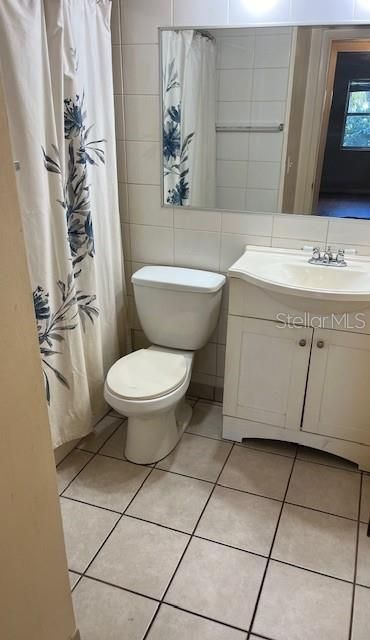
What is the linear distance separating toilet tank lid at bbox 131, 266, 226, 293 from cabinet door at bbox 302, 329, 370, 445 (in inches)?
20.6

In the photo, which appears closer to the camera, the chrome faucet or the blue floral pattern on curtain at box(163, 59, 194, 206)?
the chrome faucet

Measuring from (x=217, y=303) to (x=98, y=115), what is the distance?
965 mm

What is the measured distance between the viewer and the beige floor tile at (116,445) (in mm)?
2197

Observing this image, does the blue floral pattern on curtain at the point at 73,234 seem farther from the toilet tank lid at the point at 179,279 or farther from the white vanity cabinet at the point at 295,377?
the white vanity cabinet at the point at 295,377

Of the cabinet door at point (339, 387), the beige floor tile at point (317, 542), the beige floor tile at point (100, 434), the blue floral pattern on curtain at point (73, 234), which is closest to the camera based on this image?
the beige floor tile at point (317, 542)

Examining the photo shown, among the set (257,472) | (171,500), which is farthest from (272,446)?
(171,500)

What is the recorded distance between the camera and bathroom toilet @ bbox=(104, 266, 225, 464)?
6.43ft

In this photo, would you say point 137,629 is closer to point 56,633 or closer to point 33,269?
point 56,633

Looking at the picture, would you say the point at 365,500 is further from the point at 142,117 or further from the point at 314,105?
the point at 142,117

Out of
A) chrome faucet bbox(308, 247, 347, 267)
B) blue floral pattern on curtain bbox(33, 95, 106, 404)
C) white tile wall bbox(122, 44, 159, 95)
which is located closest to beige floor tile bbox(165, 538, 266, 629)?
blue floral pattern on curtain bbox(33, 95, 106, 404)

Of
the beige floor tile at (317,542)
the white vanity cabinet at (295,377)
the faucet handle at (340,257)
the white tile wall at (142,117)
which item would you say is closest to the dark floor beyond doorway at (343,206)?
the faucet handle at (340,257)

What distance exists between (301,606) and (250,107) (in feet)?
6.34

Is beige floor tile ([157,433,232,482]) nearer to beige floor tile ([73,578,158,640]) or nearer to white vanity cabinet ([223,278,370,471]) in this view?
white vanity cabinet ([223,278,370,471])

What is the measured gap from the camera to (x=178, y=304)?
219cm
